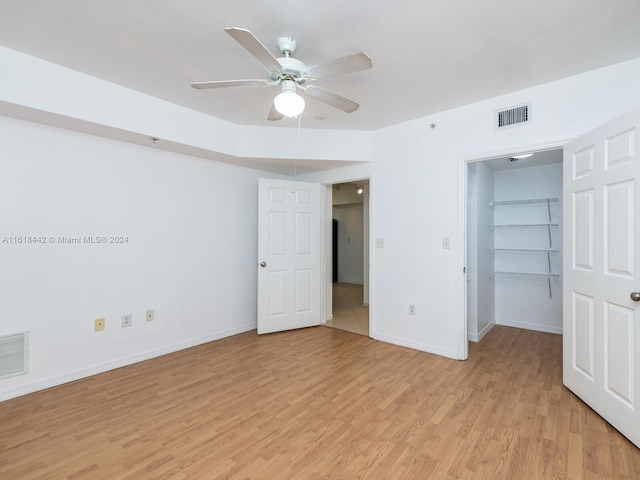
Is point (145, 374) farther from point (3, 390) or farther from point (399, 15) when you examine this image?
point (399, 15)

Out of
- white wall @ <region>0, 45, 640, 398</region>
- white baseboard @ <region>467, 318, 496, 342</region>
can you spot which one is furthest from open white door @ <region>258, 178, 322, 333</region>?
white baseboard @ <region>467, 318, 496, 342</region>

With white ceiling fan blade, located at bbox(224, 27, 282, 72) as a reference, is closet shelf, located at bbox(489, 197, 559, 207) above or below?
below

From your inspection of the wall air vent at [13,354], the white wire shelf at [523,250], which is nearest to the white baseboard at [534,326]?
the white wire shelf at [523,250]

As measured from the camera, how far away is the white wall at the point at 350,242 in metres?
8.47

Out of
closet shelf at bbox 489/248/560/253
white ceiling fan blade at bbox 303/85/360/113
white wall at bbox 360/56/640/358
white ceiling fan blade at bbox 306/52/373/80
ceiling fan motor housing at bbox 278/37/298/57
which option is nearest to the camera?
white ceiling fan blade at bbox 306/52/373/80

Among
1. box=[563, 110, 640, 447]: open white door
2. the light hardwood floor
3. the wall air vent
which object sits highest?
box=[563, 110, 640, 447]: open white door

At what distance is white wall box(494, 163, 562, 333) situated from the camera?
164 inches

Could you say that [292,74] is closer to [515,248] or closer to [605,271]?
[605,271]

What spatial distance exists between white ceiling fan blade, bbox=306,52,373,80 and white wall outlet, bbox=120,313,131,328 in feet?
9.25

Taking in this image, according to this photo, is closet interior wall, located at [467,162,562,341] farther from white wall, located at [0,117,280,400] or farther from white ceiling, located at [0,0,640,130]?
white wall, located at [0,117,280,400]

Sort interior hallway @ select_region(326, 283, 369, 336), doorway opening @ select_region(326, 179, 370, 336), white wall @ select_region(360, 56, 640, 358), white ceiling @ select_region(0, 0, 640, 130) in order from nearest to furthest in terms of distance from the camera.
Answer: white ceiling @ select_region(0, 0, 640, 130)
white wall @ select_region(360, 56, 640, 358)
interior hallway @ select_region(326, 283, 369, 336)
doorway opening @ select_region(326, 179, 370, 336)

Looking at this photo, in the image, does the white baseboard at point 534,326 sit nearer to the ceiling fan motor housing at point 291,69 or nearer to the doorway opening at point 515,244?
the doorway opening at point 515,244

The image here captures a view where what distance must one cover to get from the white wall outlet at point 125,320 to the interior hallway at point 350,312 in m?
2.47

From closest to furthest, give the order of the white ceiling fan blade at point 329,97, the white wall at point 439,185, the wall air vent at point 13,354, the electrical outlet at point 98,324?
the white ceiling fan blade at point 329,97
the wall air vent at point 13,354
the white wall at point 439,185
the electrical outlet at point 98,324
